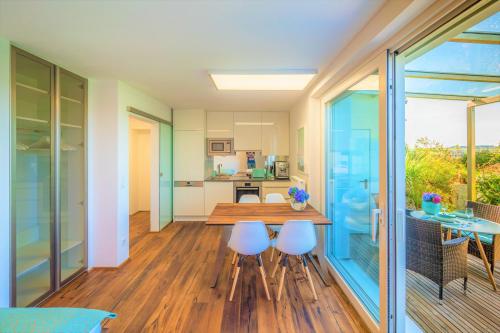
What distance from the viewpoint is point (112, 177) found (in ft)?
9.54

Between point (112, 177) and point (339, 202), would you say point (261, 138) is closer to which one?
point (339, 202)

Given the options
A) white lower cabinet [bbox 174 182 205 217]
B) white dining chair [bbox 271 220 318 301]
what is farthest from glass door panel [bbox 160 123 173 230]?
white dining chair [bbox 271 220 318 301]

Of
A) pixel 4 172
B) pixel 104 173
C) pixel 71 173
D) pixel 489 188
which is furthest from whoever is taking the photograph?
pixel 104 173

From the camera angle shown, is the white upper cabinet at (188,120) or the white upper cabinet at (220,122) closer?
the white upper cabinet at (188,120)

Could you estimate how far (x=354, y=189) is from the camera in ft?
8.13

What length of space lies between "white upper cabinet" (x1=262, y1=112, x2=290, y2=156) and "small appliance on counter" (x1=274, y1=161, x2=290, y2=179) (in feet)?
0.84

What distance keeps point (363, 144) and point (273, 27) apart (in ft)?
4.67

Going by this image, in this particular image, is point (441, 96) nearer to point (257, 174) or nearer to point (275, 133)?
point (275, 133)

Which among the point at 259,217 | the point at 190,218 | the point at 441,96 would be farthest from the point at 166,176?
the point at 441,96

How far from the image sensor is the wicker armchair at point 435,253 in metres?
1.80

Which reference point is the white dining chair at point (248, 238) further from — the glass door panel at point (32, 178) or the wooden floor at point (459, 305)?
the glass door panel at point (32, 178)

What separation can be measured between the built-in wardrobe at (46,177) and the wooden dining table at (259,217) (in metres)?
1.78

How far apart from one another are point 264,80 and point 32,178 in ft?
9.48

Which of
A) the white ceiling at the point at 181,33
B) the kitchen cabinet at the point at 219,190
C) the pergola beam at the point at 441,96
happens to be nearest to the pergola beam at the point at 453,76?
the pergola beam at the point at 441,96
